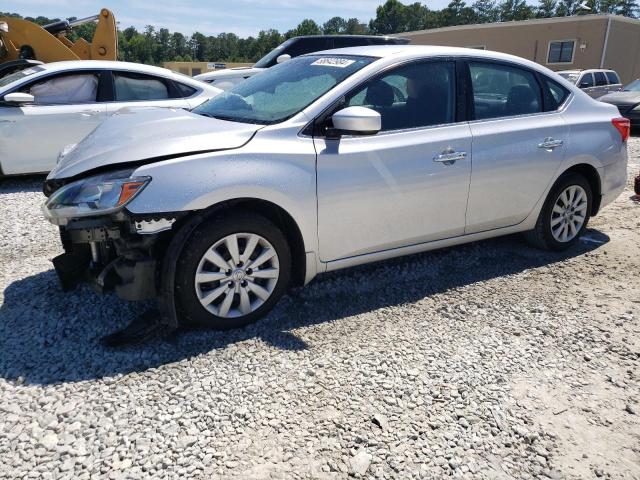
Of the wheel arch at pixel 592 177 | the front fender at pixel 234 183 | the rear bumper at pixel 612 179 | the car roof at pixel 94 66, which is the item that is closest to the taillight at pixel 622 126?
the rear bumper at pixel 612 179

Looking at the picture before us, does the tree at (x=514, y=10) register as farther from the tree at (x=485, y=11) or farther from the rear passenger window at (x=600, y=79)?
the rear passenger window at (x=600, y=79)

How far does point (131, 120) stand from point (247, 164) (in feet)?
3.73

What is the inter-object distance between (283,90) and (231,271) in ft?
4.76

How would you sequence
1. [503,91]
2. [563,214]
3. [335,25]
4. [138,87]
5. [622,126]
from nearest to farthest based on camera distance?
[503,91]
[563,214]
[622,126]
[138,87]
[335,25]

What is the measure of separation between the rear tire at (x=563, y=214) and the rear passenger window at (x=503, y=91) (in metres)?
0.74

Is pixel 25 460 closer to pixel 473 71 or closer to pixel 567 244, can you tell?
pixel 473 71

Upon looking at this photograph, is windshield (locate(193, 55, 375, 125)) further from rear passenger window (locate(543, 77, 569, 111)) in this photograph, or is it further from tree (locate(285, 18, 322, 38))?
tree (locate(285, 18, 322, 38))

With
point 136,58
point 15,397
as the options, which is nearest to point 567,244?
point 15,397

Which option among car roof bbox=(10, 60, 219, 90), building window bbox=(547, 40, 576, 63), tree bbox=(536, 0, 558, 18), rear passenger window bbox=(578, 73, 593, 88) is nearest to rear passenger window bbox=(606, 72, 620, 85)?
rear passenger window bbox=(578, 73, 593, 88)

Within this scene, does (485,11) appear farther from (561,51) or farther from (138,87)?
(138,87)

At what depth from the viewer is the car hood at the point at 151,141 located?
307 cm

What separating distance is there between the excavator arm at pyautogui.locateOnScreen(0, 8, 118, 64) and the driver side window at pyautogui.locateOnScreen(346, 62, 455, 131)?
9.93 meters

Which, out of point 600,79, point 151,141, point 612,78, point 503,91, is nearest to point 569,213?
point 503,91

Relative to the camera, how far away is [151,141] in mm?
3154
